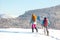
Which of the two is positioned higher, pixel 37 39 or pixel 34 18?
pixel 34 18

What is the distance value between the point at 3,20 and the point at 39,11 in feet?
60.1

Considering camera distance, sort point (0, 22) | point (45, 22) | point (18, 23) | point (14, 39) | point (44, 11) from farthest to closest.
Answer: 1. point (44, 11)
2. point (18, 23)
3. point (0, 22)
4. point (45, 22)
5. point (14, 39)

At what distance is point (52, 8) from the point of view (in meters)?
53.9

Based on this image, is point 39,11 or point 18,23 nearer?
point 18,23

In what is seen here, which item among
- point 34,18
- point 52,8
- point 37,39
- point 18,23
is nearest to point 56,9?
point 52,8

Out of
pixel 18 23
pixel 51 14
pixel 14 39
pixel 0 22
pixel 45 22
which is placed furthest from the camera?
pixel 51 14

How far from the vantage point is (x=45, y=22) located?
516 inches

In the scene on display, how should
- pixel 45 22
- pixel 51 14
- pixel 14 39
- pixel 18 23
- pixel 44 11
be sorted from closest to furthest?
1. pixel 14 39
2. pixel 45 22
3. pixel 18 23
4. pixel 51 14
5. pixel 44 11

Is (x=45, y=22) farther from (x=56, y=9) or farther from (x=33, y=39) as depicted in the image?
(x=56, y=9)

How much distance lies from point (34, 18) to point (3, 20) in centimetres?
2241

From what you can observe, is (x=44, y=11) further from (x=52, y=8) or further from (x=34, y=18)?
(x=34, y=18)

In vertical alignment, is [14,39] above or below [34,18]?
below

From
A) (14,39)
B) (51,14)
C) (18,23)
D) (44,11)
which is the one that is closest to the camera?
(14,39)

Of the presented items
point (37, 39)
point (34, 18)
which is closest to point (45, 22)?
point (34, 18)
